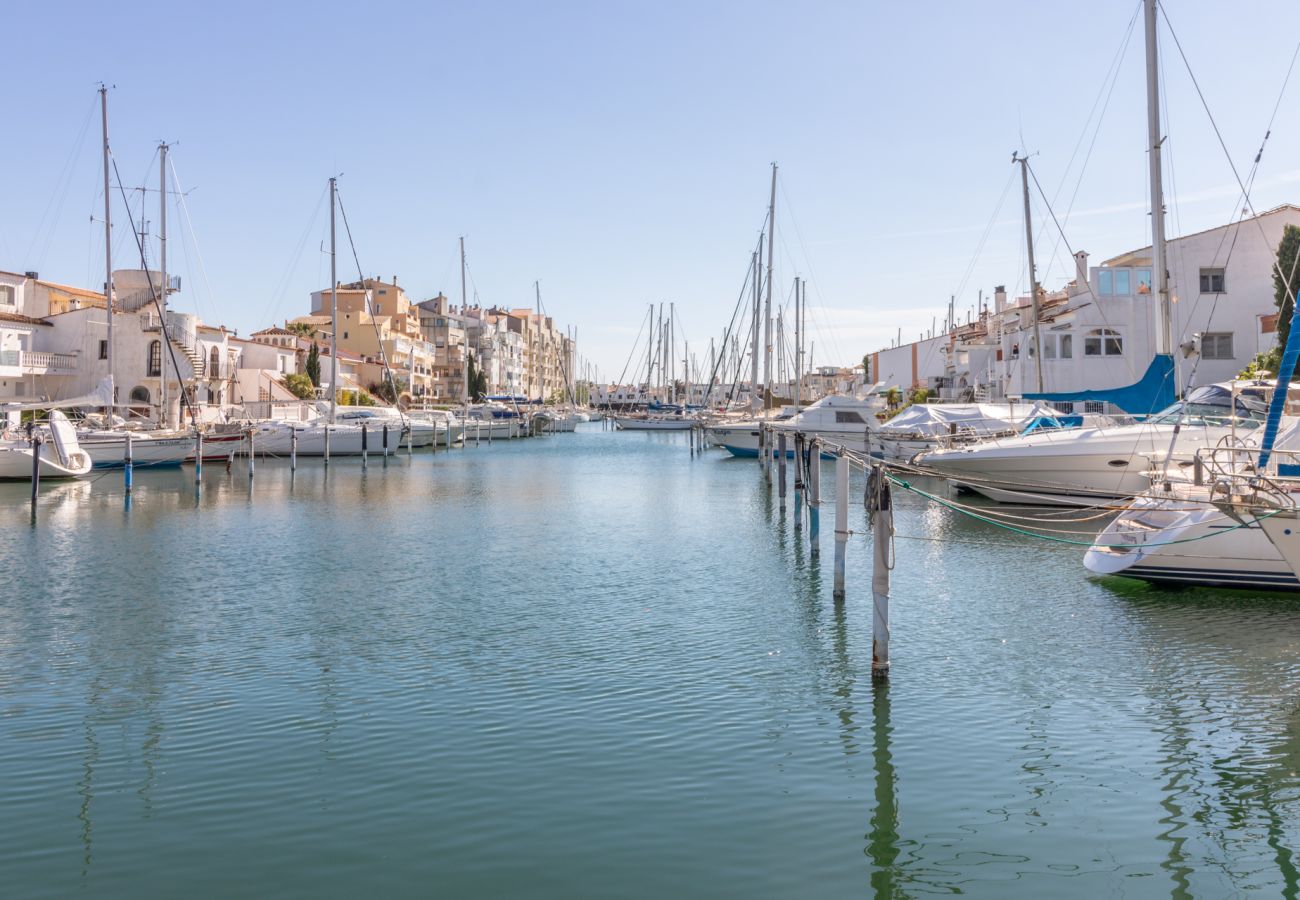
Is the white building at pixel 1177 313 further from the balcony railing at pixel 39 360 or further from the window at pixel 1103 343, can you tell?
the balcony railing at pixel 39 360

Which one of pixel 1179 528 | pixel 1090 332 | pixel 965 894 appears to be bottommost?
pixel 965 894

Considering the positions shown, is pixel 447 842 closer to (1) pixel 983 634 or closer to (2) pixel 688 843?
(2) pixel 688 843

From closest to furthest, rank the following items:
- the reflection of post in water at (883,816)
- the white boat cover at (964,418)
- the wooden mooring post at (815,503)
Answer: the reflection of post in water at (883,816), the wooden mooring post at (815,503), the white boat cover at (964,418)

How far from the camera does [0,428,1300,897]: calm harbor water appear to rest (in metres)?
8.82

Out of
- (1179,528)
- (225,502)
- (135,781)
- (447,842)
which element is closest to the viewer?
(447,842)

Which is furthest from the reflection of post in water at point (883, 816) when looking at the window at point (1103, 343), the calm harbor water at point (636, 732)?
the window at point (1103, 343)

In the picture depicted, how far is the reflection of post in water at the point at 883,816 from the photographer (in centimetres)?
862

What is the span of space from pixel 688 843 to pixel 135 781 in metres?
5.70

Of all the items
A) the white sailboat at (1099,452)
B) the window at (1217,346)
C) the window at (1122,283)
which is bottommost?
the white sailboat at (1099,452)

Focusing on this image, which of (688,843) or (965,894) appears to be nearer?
(965,894)

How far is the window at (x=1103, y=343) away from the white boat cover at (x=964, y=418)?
11.3 metres

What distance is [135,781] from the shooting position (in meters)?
10.6

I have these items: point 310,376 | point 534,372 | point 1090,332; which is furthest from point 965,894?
point 534,372

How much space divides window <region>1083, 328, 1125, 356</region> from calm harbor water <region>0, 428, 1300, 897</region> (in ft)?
122
